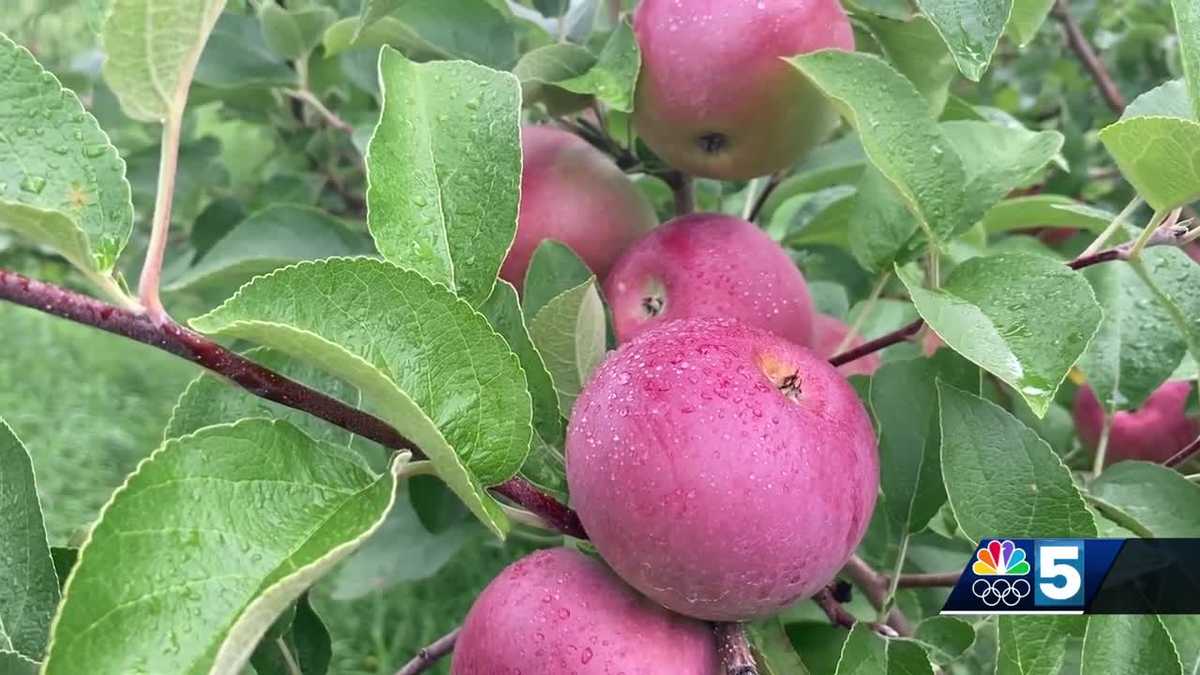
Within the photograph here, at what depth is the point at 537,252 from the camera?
29.3 inches

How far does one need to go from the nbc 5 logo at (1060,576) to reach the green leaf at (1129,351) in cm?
29

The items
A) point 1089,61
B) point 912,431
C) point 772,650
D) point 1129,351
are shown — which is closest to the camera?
point 772,650

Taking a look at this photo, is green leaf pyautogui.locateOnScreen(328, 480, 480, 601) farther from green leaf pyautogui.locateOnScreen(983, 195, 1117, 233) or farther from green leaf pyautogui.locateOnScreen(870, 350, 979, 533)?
green leaf pyautogui.locateOnScreen(983, 195, 1117, 233)

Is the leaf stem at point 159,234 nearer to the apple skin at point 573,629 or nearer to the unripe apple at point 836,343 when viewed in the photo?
the apple skin at point 573,629

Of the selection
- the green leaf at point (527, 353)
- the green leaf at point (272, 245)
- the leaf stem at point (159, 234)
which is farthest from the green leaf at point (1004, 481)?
the green leaf at point (272, 245)

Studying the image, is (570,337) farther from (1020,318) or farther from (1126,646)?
(1126,646)

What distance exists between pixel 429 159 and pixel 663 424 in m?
0.22

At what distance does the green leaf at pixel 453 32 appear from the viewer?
91 cm

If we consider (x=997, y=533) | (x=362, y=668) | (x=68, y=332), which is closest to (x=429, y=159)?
(x=997, y=533)

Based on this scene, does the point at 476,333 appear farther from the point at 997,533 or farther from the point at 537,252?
the point at 997,533

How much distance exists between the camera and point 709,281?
0.75 metres

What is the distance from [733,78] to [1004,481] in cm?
32

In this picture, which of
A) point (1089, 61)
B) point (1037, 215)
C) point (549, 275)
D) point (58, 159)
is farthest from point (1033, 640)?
point (1089, 61)

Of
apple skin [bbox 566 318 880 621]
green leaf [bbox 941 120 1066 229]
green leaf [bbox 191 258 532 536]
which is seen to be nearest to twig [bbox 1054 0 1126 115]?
green leaf [bbox 941 120 1066 229]
